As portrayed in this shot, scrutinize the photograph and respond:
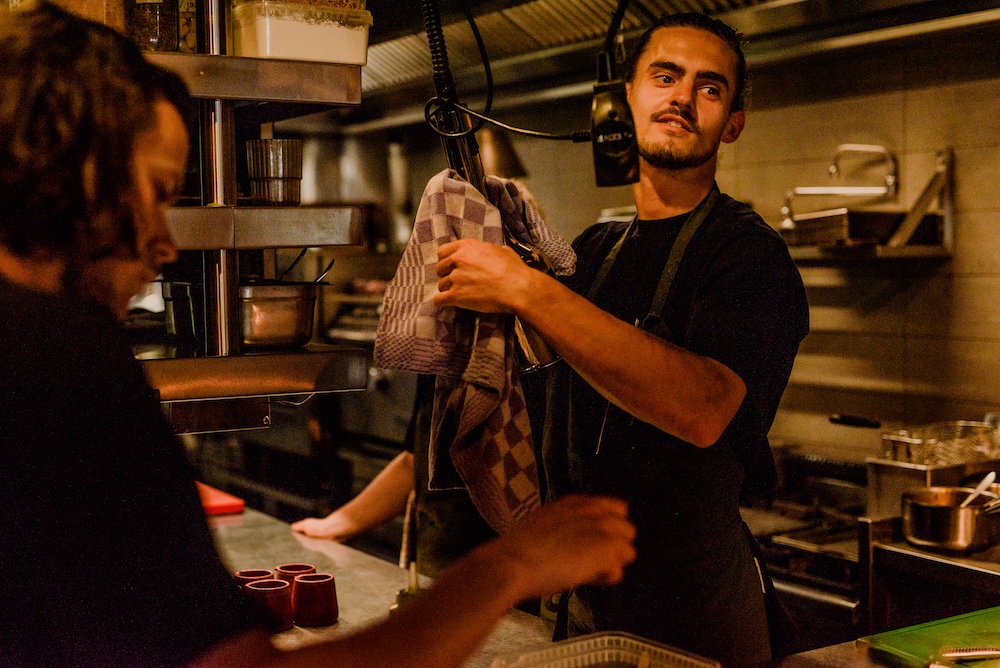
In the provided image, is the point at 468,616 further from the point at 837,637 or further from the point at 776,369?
the point at 837,637

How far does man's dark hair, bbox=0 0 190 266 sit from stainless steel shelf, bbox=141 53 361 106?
75 centimetres

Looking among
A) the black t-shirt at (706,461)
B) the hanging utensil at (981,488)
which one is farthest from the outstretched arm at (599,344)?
the hanging utensil at (981,488)

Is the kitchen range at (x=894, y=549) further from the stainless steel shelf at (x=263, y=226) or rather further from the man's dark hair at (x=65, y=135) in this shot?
the man's dark hair at (x=65, y=135)

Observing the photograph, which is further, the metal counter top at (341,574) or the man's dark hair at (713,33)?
the man's dark hair at (713,33)

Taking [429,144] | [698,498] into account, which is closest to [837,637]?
[698,498]

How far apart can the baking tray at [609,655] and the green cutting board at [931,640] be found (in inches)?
14.3

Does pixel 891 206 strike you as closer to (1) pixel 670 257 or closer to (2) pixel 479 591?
(1) pixel 670 257

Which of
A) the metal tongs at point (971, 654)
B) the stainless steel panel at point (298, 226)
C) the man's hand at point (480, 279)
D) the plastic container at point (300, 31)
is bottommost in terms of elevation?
the metal tongs at point (971, 654)

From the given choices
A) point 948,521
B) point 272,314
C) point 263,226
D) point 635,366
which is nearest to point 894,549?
point 948,521

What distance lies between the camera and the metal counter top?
1909 mm

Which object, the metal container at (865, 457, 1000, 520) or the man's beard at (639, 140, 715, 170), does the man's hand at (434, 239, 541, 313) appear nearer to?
the man's beard at (639, 140, 715, 170)

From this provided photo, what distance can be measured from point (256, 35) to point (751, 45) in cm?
208

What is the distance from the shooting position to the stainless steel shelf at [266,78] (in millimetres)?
1664

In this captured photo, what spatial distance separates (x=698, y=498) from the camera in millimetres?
1903
